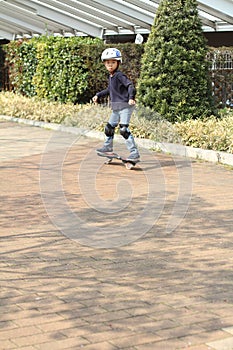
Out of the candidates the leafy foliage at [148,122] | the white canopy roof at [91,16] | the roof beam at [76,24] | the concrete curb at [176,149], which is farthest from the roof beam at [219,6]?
the roof beam at [76,24]

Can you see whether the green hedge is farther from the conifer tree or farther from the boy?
the boy

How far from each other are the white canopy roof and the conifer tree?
349cm

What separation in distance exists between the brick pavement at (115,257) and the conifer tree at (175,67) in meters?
3.12

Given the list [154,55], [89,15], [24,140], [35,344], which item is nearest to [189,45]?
[154,55]

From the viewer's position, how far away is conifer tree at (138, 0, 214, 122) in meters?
13.7

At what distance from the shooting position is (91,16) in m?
22.1

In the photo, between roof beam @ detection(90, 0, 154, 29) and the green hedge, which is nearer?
the green hedge

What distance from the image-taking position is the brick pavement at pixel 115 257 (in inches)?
182

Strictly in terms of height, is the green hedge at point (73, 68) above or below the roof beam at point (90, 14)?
below

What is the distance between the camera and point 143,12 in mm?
20469

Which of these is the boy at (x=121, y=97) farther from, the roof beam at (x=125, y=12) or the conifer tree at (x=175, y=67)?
the roof beam at (x=125, y=12)

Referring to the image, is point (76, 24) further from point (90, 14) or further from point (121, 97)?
point (121, 97)

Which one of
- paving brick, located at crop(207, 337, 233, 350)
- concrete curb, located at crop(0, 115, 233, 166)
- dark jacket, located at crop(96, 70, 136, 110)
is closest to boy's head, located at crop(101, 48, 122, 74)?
dark jacket, located at crop(96, 70, 136, 110)

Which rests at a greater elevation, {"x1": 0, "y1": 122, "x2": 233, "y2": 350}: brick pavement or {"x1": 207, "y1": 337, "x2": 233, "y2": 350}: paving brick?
{"x1": 0, "y1": 122, "x2": 233, "y2": 350}: brick pavement
